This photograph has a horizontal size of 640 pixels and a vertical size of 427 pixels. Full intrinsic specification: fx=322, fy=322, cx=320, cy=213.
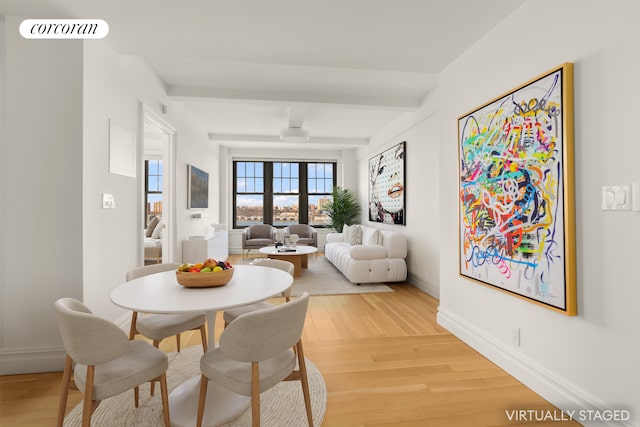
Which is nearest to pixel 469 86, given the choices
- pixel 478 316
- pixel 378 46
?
pixel 378 46

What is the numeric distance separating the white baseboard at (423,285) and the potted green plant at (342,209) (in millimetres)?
3001

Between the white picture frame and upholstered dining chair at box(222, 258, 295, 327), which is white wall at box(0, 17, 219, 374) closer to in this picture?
the white picture frame

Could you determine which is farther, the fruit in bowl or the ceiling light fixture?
the ceiling light fixture

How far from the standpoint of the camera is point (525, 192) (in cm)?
205

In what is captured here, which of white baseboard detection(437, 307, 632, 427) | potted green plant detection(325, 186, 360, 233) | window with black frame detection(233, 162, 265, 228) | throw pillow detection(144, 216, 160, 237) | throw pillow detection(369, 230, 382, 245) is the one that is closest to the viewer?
white baseboard detection(437, 307, 632, 427)

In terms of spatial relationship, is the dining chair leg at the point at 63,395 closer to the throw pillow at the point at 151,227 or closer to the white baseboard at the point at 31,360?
the white baseboard at the point at 31,360

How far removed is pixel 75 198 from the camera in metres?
2.32

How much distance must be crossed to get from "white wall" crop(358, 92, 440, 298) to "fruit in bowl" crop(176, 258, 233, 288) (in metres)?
3.14

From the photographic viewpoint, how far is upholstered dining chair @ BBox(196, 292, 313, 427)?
136 centimetres

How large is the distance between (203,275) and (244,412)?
82cm

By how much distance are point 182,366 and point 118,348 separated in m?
1.11

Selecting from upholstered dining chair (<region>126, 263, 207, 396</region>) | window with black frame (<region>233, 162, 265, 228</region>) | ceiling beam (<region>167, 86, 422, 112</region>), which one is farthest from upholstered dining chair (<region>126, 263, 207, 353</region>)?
window with black frame (<region>233, 162, 265, 228</region>)

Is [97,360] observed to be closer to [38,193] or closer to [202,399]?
[202,399]

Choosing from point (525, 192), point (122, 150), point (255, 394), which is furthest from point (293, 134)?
point (255, 394)
